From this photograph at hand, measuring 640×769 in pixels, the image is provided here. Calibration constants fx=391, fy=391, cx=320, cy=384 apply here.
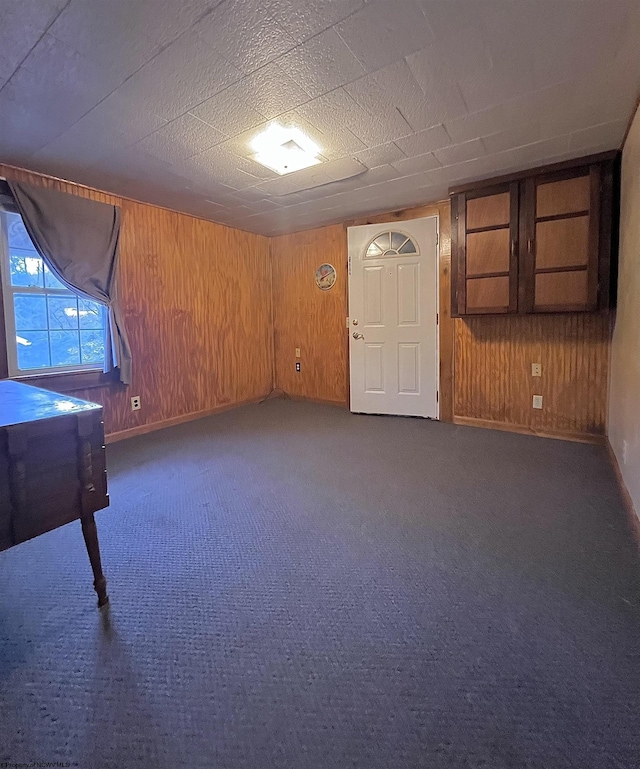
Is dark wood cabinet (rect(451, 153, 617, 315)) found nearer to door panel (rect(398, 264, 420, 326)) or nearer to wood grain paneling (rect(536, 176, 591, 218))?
wood grain paneling (rect(536, 176, 591, 218))

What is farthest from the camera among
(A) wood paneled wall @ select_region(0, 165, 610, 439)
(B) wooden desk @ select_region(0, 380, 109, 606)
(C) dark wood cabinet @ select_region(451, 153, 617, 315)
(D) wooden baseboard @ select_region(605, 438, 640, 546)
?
(A) wood paneled wall @ select_region(0, 165, 610, 439)

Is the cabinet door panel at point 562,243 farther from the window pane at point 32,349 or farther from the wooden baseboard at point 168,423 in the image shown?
the window pane at point 32,349

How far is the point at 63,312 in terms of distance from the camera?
10.2ft

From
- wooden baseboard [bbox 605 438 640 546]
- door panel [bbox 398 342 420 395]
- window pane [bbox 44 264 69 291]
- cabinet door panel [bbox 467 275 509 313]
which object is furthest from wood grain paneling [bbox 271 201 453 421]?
wooden baseboard [bbox 605 438 640 546]

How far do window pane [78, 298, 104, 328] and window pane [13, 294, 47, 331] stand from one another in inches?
10.5

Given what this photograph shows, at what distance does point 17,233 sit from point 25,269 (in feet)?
0.81

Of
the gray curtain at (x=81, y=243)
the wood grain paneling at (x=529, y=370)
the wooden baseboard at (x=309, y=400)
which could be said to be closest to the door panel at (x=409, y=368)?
the wood grain paneling at (x=529, y=370)

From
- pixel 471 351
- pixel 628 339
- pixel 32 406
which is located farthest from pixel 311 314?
pixel 32 406

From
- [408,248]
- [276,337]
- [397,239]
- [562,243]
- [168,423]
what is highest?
[397,239]

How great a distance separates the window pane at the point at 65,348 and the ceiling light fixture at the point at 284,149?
79.3 inches

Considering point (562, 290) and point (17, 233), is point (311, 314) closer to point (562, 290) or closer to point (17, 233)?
point (562, 290)

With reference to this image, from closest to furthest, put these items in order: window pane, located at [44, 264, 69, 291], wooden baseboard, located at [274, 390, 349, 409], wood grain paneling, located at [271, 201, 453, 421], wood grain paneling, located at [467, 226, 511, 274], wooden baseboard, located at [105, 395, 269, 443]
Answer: window pane, located at [44, 264, 69, 291] → wood grain paneling, located at [467, 226, 511, 274] → wooden baseboard, located at [105, 395, 269, 443] → wood grain paneling, located at [271, 201, 453, 421] → wooden baseboard, located at [274, 390, 349, 409]

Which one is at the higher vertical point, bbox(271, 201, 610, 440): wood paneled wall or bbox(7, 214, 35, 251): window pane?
bbox(7, 214, 35, 251): window pane

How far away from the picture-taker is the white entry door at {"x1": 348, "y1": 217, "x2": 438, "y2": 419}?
3799mm
